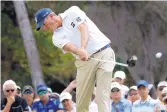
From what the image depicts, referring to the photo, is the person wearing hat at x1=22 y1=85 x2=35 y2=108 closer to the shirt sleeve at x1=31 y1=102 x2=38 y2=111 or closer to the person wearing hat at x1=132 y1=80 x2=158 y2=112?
the shirt sleeve at x1=31 y1=102 x2=38 y2=111

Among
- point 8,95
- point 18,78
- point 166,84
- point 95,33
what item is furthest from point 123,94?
point 18,78

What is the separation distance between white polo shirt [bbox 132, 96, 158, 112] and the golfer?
322 cm

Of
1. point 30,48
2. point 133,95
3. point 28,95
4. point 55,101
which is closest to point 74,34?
point 55,101

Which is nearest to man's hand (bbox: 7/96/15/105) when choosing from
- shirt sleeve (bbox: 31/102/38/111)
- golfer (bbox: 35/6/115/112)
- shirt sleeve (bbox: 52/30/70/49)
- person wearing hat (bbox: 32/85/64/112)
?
person wearing hat (bbox: 32/85/64/112)

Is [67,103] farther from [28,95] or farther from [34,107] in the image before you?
[28,95]

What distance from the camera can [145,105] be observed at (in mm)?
14266

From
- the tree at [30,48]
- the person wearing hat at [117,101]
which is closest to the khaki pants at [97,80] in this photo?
the person wearing hat at [117,101]

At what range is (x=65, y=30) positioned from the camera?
1097 centimetres

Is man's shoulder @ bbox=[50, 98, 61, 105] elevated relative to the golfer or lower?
elevated

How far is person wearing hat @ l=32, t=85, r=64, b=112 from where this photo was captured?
1463cm

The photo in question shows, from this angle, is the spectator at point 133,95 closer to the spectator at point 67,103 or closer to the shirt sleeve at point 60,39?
the spectator at point 67,103

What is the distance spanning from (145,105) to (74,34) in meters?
3.74

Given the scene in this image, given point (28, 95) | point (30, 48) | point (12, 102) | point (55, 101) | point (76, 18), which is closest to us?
point (76, 18)

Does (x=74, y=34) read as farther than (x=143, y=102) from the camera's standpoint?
No
